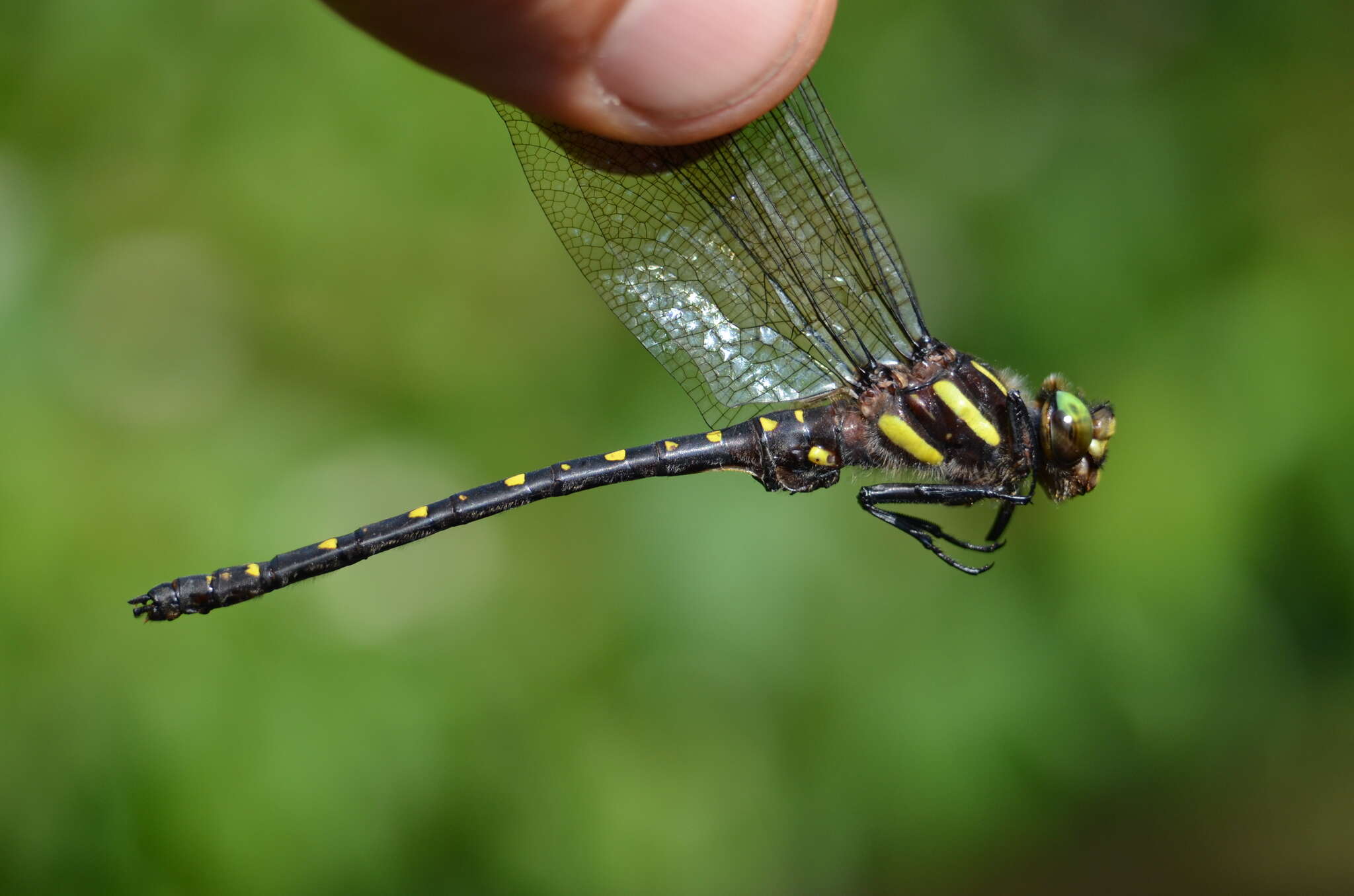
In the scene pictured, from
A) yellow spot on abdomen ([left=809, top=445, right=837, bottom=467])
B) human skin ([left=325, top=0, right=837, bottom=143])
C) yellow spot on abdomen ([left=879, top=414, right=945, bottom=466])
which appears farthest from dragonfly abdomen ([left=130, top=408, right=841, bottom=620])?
human skin ([left=325, top=0, right=837, bottom=143])

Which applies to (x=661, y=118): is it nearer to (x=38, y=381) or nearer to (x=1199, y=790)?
(x=38, y=381)

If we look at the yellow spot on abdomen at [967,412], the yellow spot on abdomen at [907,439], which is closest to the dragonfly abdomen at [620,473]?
the yellow spot on abdomen at [907,439]

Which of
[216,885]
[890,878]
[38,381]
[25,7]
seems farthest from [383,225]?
[890,878]

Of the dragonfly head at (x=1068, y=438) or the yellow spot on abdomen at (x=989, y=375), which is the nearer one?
the dragonfly head at (x=1068, y=438)

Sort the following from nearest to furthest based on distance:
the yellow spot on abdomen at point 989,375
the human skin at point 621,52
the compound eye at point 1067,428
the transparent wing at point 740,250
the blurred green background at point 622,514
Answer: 1. the human skin at point 621,52
2. the compound eye at point 1067,428
3. the yellow spot on abdomen at point 989,375
4. the transparent wing at point 740,250
5. the blurred green background at point 622,514

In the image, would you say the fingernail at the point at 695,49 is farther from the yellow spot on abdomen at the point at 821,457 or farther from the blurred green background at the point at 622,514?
the blurred green background at the point at 622,514

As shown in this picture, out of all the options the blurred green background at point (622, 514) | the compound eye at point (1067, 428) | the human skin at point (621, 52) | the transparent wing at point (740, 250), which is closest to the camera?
the human skin at point (621, 52)

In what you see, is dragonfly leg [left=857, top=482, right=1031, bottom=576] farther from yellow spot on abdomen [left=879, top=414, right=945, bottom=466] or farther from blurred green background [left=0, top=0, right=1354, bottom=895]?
blurred green background [left=0, top=0, right=1354, bottom=895]
